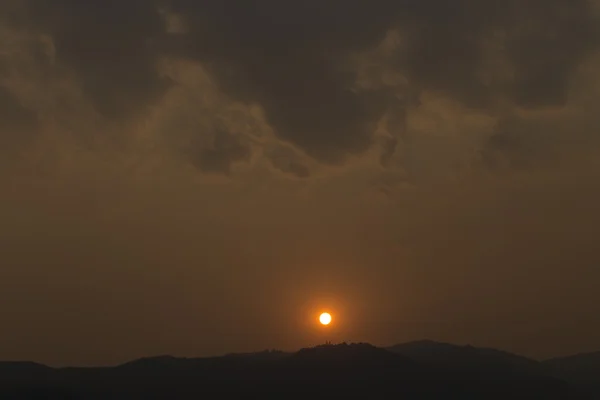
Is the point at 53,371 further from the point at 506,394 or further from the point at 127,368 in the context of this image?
the point at 506,394

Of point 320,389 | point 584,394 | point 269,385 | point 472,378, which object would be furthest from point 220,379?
point 584,394

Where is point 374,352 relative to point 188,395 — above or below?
above

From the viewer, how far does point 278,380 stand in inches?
6403

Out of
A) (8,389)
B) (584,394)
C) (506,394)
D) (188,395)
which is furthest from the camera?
(584,394)

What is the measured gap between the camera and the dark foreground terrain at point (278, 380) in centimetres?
15212

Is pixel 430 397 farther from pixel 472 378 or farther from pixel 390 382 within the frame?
pixel 472 378

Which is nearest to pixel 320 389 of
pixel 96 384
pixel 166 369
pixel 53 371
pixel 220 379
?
pixel 220 379

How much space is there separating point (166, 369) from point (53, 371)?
2518cm

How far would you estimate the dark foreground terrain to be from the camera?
15212 centimetres

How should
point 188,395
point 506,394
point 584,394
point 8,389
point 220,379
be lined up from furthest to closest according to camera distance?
point 584,394 → point 506,394 → point 220,379 → point 188,395 → point 8,389

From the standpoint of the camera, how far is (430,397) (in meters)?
161

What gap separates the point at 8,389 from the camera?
143375 millimetres

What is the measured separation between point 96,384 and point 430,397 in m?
72.2

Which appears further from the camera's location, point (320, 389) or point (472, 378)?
point (472, 378)
